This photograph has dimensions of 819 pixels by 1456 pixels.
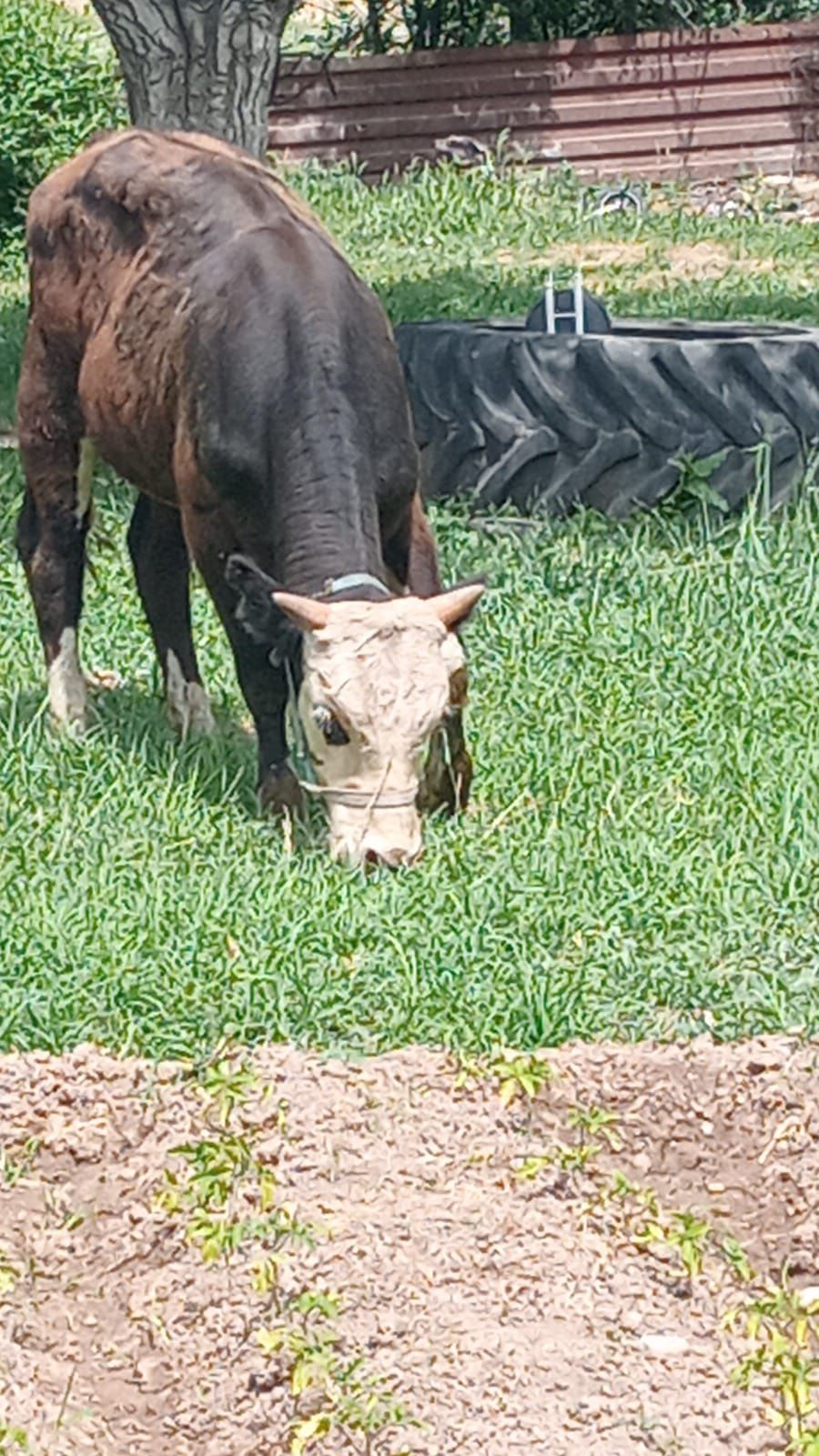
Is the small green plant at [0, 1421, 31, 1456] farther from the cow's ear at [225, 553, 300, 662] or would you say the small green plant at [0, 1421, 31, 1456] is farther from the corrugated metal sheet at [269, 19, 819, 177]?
the corrugated metal sheet at [269, 19, 819, 177]

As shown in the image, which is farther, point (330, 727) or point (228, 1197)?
point (330, 727)

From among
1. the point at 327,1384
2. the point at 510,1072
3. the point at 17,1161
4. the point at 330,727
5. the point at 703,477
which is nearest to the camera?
the point at 327,1384

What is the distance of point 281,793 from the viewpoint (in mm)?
6961

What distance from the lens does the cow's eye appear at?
6270mm

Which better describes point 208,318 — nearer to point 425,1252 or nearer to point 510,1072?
point 510,1072

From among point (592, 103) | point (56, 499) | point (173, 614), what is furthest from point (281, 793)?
point (592, 103)

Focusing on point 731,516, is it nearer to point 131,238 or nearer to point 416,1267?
point 131,238

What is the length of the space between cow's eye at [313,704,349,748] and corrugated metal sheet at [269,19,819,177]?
13.7m

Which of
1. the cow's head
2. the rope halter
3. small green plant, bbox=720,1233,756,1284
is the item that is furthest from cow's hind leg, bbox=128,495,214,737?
small green plant, bbox=720,1233,756,1284

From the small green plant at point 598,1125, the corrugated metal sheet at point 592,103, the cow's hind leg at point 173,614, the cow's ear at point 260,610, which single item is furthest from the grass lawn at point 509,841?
the corrugated metal sheet at point 592,103

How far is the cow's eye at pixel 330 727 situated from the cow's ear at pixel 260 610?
0.24 metres

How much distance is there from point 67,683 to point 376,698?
6.83ft

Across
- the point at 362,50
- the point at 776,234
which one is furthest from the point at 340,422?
the point at 362,50

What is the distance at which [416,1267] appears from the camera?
4.65m
